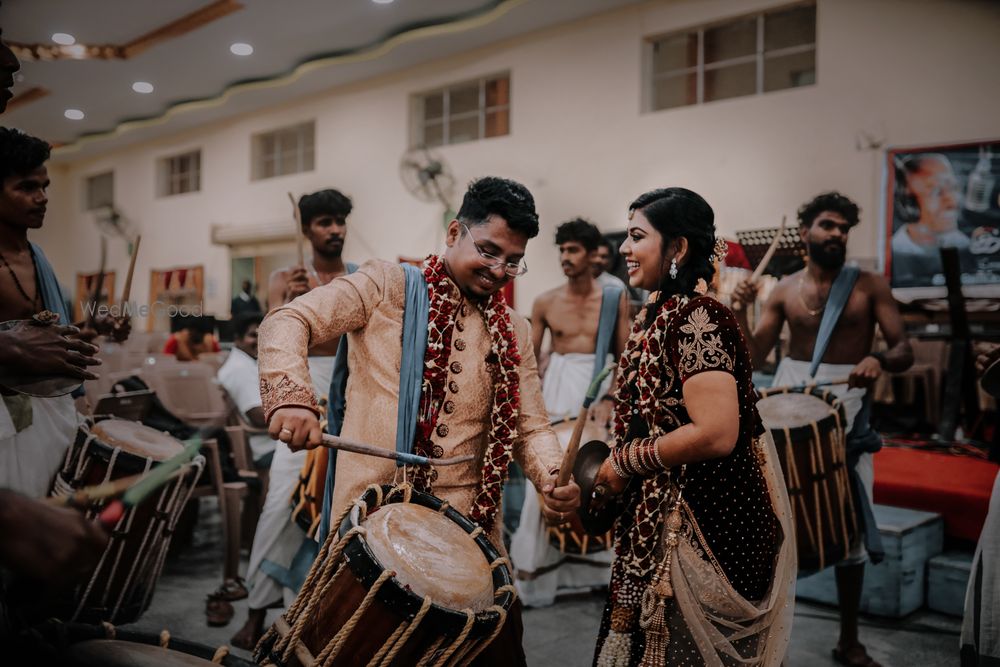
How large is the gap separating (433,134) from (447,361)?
9189 millimetres

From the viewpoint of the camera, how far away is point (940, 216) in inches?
268

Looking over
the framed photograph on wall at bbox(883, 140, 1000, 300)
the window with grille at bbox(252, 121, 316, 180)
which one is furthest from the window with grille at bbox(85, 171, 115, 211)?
the framed photograph on wall at bbox(883, 140, 1000, 300)

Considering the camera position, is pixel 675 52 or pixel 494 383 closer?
pixel 494 383

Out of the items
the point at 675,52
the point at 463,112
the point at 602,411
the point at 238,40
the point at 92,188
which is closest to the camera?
the point at 602,411

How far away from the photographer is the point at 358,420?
210cm

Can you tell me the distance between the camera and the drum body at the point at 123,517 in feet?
9.07

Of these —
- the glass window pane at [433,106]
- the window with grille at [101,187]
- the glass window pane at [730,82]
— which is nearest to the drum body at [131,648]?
the glass window pane at [730,82]

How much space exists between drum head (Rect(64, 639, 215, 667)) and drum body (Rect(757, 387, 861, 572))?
2319mm

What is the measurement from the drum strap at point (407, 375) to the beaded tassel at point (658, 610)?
29.1 inches

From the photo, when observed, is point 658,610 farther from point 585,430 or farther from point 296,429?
point 585,430

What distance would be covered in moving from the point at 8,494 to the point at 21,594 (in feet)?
0.54

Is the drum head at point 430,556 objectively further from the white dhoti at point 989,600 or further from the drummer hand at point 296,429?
the white dhoti at point 989,600

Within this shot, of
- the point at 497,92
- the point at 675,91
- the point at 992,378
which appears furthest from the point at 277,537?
the point at 497,92

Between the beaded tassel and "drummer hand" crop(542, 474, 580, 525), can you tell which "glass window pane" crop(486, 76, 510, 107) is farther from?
the beaded tassel
